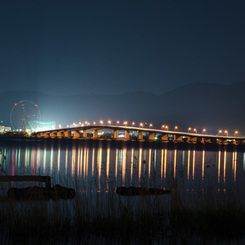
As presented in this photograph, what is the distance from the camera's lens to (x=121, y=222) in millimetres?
10875

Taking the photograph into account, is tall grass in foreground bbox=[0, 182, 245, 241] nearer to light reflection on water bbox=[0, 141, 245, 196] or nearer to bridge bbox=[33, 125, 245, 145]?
light reflection on water bbox=[0, 141, 245, 196]

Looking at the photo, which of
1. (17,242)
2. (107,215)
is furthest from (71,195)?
(17,242)

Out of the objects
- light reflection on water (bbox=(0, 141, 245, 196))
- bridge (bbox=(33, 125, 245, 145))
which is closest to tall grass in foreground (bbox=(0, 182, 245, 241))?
light reflection on water (bbox=(0, 141, 245, 196))

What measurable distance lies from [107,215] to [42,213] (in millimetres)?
2025

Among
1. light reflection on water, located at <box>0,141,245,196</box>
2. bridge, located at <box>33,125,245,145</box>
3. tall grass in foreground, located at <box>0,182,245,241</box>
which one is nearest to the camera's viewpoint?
tall grass in foreground, located at <box>0,182,245,241</box>

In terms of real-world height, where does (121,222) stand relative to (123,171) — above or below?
below

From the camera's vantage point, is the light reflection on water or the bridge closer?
the light reflection on water

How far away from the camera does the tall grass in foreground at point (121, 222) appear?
33.9 ft

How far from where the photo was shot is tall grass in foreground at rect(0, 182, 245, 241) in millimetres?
10320

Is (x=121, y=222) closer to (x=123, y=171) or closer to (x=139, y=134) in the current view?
(x=123, y=171)

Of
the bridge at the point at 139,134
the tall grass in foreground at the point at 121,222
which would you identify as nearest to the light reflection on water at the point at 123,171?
the tall grass in foreground at the point at 121,222

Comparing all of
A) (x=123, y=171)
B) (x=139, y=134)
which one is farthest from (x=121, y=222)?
(x=139, y=134)

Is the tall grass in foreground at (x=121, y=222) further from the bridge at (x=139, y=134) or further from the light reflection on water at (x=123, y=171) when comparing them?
the bridge at (x=139, y=134)

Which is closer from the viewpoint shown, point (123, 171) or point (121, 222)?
point (121, 222)
